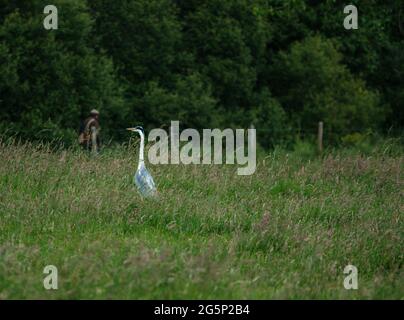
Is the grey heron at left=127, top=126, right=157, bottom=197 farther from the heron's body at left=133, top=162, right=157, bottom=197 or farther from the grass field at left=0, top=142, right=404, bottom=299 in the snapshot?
the grass field at left=0, top=142, right=404, bottom=299

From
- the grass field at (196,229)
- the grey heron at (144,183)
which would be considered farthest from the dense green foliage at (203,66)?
the grey heron at (144,183)

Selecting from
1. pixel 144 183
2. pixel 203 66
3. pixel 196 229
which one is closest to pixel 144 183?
pixel 144 183

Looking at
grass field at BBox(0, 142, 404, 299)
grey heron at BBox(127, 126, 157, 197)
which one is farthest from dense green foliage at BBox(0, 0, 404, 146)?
grey heron at BBox(127, 126, 157, 197)

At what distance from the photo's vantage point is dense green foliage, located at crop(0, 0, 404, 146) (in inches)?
968

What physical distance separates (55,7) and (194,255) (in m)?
17.9

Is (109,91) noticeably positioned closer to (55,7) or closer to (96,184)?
(55,7)

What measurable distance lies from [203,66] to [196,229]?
70.6 feet

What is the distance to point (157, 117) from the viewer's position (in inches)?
1089

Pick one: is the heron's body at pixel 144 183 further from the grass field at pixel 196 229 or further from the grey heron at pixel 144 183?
the grass field at pixel 196 229

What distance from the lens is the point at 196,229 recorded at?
9.29 m

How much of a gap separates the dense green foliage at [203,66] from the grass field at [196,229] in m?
11.8

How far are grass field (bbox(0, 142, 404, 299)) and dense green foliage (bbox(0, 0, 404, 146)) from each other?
1180 cm

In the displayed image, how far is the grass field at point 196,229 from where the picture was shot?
7051 millimetres

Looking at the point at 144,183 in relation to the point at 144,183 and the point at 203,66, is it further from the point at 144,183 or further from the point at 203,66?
the point at 203,66
